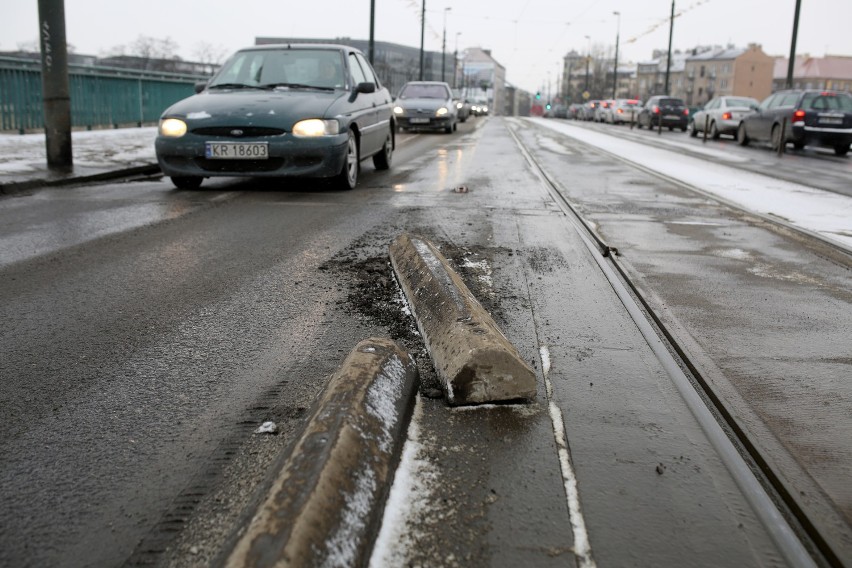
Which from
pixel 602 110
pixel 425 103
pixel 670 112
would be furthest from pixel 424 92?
pixel 602 110

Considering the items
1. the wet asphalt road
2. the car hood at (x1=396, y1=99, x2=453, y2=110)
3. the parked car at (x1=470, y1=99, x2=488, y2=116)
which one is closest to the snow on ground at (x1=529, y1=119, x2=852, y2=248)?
the wet asphalt road

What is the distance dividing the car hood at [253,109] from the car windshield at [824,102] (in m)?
16.3

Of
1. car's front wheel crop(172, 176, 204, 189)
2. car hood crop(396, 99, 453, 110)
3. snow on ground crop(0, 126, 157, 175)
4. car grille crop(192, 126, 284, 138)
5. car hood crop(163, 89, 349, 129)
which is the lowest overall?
car's front wheel crop(172, 176, 204, 189)

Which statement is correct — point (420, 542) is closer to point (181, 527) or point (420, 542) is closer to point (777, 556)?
point (181, 527)

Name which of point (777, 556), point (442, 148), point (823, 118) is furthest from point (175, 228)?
point (823, 118)

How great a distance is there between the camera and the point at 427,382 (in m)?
2.80

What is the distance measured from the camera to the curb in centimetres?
823

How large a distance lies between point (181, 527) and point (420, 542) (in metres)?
0.57

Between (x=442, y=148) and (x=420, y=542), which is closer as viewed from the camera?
(x=420, y=542)

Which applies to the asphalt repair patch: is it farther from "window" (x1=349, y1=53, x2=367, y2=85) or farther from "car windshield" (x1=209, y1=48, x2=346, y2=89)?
"window" (x1=349, y1=53, x2=367, y2=85)

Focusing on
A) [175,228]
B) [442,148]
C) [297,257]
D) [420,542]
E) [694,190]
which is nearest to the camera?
[420,542]

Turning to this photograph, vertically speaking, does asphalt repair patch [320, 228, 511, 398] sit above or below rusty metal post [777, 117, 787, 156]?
below

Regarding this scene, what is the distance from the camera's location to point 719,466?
2248 mm

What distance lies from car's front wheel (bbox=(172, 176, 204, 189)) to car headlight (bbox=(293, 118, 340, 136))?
1489 mm
